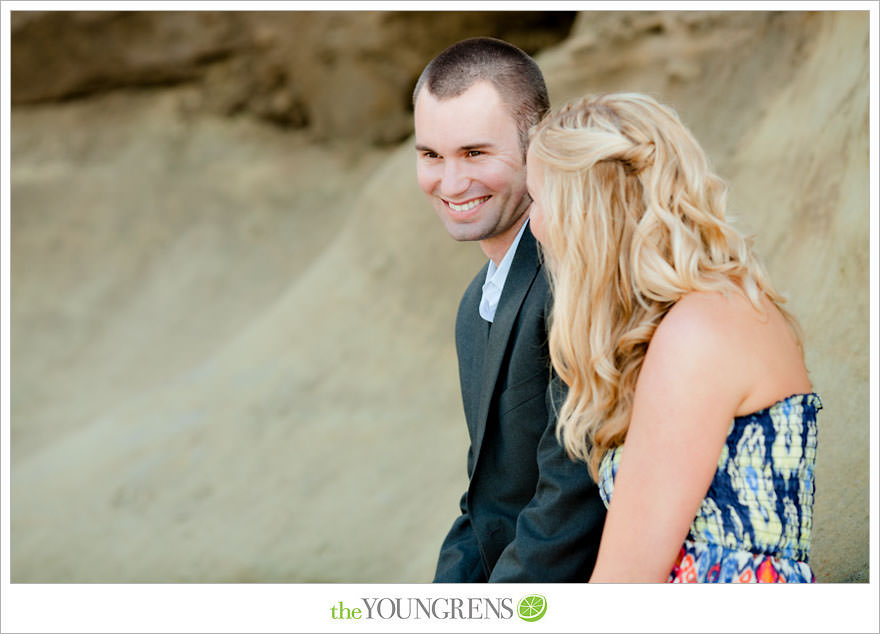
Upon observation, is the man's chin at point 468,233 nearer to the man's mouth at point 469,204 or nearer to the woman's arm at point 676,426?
the man's mouth at point 469,204

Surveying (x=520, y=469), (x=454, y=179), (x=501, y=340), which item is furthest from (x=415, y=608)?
(x=454, y=179)

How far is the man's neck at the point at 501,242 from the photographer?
91.0 inches

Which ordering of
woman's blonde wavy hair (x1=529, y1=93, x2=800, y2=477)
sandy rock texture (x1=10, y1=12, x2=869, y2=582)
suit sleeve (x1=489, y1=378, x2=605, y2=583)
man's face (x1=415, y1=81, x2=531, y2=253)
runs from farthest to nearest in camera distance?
sandy rock texture (x1=10, y1=12, x2=869, y2=582) < man's face (x1=415, y1=81, x2=531, y2=253) < suit sleeve (x1=489, y1=378, x2=605, y2=583) < woman's blonde wavy hair (x1=529, y1=93, x2=800, y2=477)

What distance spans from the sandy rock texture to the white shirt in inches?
56.7

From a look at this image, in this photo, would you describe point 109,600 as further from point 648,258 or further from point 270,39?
point 270,39

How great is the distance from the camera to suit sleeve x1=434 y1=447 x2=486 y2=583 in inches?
91.5

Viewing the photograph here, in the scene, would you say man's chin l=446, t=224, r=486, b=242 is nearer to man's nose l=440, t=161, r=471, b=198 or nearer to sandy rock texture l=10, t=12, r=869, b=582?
man's nose l=440, t=161, r=471, b=198

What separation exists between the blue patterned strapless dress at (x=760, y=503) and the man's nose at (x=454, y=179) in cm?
89

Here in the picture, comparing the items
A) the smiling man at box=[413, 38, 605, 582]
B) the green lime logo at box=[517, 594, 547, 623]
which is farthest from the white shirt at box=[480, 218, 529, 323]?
the green lime logo at box=[517, 594, 547, 623]

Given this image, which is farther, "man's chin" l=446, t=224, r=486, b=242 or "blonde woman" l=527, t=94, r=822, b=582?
"man's chin" l=446, t=224, r=486, b=242

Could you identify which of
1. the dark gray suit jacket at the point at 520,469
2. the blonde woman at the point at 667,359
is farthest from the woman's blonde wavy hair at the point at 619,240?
the dark gray suit jacket at the point at 520,469

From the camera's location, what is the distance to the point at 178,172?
958 cm

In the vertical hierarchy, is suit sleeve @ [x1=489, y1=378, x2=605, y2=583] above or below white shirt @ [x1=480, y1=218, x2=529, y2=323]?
below

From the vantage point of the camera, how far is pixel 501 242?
7.69ft
